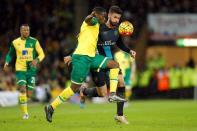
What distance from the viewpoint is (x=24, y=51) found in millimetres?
19328

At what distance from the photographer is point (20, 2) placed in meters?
37.2

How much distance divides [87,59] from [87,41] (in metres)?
0.38

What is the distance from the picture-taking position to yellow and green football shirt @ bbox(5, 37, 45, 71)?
1919 centimetres

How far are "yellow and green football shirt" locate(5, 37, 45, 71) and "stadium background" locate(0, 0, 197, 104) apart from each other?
35.7 feet

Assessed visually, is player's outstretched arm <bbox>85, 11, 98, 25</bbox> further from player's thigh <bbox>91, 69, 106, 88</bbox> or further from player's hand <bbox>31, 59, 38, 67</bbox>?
player's hand <bbox>31, 59, 38, 67</bbox>

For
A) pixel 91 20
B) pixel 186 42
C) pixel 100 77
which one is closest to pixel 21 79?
pixel 100 77

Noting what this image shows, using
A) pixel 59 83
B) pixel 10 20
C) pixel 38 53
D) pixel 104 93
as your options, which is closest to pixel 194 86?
pixel 59 83

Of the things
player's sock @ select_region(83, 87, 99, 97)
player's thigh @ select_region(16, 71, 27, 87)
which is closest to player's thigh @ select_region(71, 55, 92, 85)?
player's sock @ select_region(83, 87, 99, 97)

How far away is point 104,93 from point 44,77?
1682 centimetres

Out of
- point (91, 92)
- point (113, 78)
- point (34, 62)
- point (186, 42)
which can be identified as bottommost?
point (91, 92)

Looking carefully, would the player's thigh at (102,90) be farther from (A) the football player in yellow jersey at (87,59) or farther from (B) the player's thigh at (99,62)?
(B) the player's thigh at (99,62)

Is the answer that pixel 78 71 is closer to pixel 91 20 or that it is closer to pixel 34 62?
pixel 91 20

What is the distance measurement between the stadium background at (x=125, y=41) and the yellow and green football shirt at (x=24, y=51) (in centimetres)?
1089

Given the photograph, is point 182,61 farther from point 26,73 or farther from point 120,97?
point 120,97
